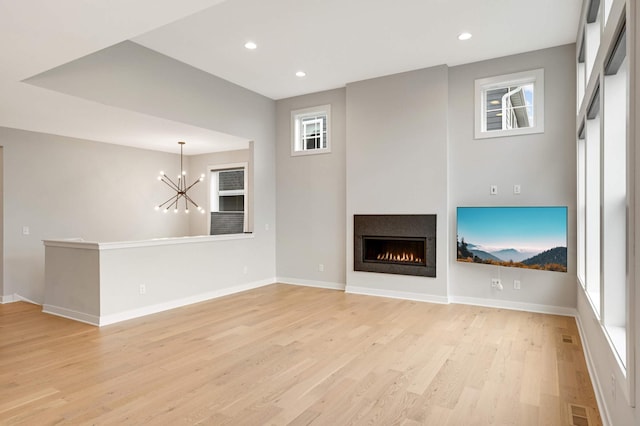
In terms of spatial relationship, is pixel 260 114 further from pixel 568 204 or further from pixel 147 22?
pixel 568 204

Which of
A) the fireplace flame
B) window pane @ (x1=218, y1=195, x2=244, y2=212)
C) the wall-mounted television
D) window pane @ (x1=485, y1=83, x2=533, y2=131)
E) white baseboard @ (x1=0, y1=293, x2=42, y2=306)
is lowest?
white baseboard @ (x1=0, y1=293, x2=42, y2=306)

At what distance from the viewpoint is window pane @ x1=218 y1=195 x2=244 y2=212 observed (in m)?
8.09

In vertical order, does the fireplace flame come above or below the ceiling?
below

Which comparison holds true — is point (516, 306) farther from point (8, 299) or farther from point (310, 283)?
point (8, 299)

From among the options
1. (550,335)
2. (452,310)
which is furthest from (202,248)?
(550,335)

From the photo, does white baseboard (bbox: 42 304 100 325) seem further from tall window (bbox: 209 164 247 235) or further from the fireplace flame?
the fireplace flame

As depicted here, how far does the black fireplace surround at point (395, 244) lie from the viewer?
5.45m

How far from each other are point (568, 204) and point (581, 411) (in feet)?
9.68

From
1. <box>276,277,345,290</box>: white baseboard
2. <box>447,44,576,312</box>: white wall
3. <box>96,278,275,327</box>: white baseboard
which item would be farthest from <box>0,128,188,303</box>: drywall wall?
<box>447,44,576,312</box>: white wall

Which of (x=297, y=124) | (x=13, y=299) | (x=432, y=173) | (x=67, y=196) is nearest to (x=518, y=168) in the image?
(x=432, y=173)

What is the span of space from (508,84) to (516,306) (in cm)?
293

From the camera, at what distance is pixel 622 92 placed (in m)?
2.21

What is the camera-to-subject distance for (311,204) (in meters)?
6.65

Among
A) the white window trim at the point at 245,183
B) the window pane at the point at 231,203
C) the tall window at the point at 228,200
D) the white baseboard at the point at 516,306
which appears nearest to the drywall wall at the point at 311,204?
the white window trim at the point at 245,183
